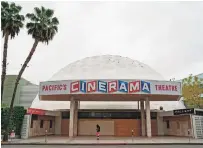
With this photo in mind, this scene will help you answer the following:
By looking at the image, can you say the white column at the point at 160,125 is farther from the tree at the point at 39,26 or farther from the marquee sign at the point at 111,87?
the tree at the point at 39,26

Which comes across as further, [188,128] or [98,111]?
[98,111]

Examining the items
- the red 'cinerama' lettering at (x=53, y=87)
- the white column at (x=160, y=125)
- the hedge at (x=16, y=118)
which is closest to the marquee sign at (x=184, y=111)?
the white column at (x=160, y=125)

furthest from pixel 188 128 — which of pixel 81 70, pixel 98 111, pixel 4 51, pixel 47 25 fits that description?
pixel 4 51

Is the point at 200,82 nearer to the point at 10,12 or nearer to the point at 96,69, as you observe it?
the point at 96,69

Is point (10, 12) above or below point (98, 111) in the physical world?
above

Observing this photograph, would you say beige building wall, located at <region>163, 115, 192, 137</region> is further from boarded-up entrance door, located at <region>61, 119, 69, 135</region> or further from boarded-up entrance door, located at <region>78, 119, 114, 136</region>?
boarded-up entrance door, located at <region>61, 119, 69, 135</region>

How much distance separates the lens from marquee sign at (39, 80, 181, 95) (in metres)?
25.9

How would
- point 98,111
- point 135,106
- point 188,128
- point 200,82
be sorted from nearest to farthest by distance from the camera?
1. point 188,128
2. point 98,111
3. point 135,106
4. point 200,82

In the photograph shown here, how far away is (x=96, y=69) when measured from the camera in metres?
34.2

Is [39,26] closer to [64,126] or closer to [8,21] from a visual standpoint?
[8,21]

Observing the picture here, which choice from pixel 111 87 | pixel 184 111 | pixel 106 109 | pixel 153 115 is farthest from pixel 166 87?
pixel 106 109

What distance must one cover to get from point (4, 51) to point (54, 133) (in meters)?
16.3

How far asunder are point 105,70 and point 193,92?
2234 cm

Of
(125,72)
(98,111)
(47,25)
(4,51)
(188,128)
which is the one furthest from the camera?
(98,111)
